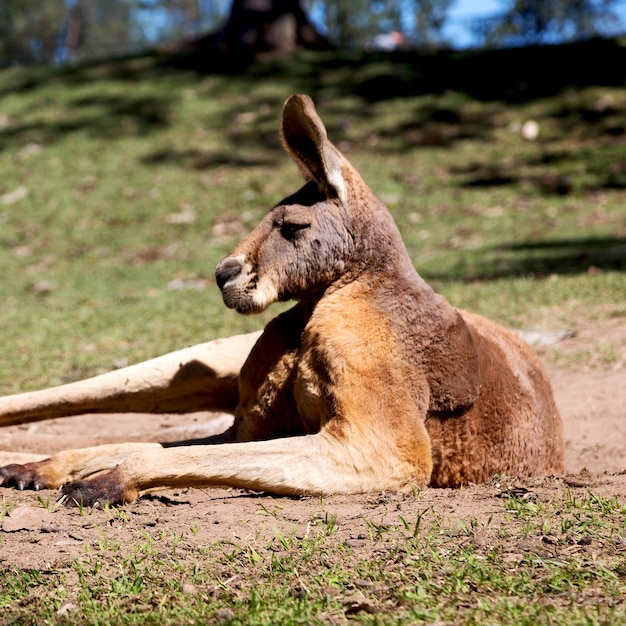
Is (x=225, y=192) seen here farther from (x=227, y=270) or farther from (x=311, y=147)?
A: (x=227, y=270)

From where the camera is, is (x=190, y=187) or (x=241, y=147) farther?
(x=241, y=147)

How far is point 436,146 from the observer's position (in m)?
14.6

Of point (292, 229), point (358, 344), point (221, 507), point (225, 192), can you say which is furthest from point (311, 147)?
point (225, 192)

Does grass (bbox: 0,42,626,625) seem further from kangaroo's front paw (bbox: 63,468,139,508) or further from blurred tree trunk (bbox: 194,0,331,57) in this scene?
blurred tree trunk (bbox: 194,0,331,57)

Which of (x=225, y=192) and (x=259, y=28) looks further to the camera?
(x=259, y=28)

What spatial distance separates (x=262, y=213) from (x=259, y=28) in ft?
21.8

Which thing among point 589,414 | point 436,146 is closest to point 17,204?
point 436,146

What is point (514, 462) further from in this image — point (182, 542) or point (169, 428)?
point (169, 428)

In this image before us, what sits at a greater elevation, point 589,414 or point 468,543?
point 468,543

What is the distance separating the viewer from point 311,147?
3.79 metres

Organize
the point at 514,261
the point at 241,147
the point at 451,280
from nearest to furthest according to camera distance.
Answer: the point at 451,280, the point at 514,261, the point at 241,147

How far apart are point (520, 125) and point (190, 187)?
17.3 feet

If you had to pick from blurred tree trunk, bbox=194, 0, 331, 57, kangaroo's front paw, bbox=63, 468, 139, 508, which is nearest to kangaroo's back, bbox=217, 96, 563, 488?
kangaroo's front paw, bbox=63, 468, 139, 508

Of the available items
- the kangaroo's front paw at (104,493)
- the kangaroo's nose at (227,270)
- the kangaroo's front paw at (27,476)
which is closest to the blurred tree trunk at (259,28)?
the kangaroo's nose at (227,270)
